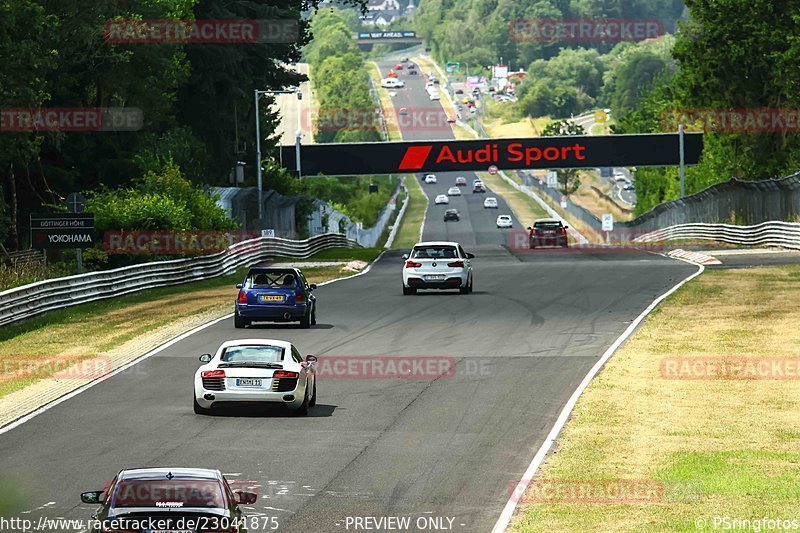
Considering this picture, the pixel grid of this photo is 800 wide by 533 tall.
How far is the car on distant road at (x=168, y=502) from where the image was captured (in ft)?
33.6

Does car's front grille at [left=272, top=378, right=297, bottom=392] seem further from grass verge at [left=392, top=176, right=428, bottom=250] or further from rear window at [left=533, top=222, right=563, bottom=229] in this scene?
grass verge at [left=392, top=176, right=428, bottom=250]

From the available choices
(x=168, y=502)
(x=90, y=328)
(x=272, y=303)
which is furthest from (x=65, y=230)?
(x=168, y=502)

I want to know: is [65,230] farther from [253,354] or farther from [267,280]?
[253,354]

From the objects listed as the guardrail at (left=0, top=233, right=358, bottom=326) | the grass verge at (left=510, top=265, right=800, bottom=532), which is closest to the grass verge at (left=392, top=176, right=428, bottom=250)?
the guardrail at (left=0, top=233, right=358, bottom=326)

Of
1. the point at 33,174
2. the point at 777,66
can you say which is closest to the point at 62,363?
the point at 33,174

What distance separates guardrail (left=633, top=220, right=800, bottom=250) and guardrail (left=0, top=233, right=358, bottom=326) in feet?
73.3

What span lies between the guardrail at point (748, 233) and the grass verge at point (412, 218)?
26.1 m

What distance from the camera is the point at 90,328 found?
110 feet

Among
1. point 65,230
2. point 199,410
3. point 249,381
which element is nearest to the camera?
point 249,381

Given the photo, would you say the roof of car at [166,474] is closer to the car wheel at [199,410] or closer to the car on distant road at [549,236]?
the car wheel at [199,410]

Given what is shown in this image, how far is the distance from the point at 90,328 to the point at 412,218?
10895 cm

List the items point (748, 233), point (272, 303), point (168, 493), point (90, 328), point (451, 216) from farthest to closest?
point (451, 216)
point (748, 233)
point (90, 328)
point (272, 303)
point (168, 493)

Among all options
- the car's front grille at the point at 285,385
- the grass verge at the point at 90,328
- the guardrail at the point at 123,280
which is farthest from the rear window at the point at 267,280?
the car's front grille at the point at 285,385

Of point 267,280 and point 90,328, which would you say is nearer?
point 267,280
